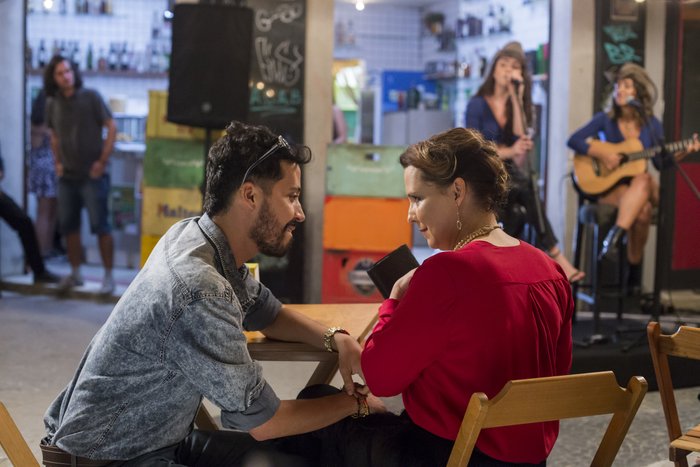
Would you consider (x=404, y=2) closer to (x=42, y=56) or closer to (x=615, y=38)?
(x=42, y=56)

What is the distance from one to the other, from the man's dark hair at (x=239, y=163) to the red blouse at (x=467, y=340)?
0.39 meters

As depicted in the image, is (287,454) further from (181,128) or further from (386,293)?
(181,128)

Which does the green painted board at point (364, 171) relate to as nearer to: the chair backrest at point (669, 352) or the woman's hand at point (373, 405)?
the chair backrest at point (669, 352)

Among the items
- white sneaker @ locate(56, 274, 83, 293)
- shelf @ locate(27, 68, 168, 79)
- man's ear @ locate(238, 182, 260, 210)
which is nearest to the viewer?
man's ear @ locate(238, 182, 260, 210)

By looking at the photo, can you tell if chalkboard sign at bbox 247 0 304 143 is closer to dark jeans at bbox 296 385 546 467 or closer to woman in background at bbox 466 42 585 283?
woman in background at bbox 466 42 585 283

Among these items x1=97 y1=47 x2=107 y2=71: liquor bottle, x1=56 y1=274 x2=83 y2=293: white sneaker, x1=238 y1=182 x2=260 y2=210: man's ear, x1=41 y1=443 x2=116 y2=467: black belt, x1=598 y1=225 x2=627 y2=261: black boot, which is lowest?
x1=56 y1=274 x2=83 y2=293: white sneaker

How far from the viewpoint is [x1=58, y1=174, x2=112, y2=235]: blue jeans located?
283 inches

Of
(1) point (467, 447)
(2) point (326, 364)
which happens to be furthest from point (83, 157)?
(1) point (467, 447)

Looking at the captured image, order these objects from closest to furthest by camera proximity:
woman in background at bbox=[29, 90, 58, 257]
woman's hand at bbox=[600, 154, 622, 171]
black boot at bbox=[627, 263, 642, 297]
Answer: woman's hand at bbox=[600, 154, 622, 171]
black boot at bbox=[627, 263, 642, 297]
woman in background at bbox=[29, 90, 58, 257]

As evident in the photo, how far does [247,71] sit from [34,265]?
2677 millimetres

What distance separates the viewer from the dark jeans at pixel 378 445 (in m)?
1.98

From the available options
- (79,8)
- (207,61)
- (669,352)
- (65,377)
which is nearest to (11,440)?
(669,352)

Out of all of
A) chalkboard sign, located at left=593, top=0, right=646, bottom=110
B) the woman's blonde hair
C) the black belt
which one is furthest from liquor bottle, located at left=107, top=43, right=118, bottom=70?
the black belt

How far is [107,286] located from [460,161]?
5.60m
